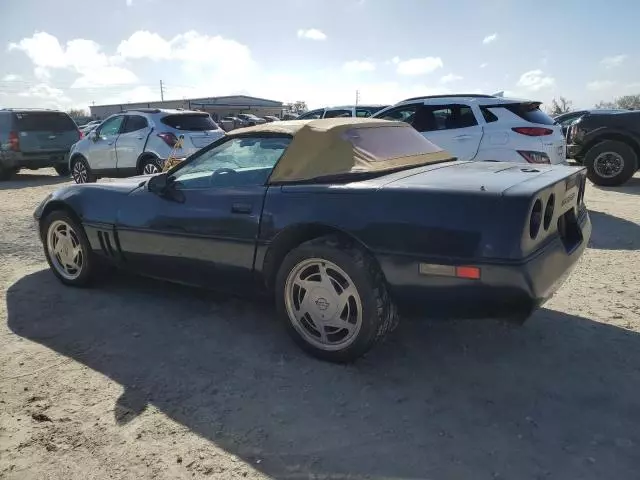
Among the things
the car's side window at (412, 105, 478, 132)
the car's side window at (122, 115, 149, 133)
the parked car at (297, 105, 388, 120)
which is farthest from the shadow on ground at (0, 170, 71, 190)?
the car's side window at (412, 105, 478, 132)

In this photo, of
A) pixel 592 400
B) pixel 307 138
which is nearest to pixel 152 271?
pixel 307 138

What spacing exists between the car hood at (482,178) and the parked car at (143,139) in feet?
21.0

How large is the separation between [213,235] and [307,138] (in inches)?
34.1

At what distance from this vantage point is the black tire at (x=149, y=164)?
29.6 feet

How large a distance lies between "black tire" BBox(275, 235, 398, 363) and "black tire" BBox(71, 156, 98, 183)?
897cm

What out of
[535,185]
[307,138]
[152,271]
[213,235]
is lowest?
[152,271]

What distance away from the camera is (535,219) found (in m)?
2.46

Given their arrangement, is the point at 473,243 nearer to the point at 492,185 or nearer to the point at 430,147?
the point at 492,185

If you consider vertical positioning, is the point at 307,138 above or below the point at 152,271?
above

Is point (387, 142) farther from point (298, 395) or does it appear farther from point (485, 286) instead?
point (298, 395)

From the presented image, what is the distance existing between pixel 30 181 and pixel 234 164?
11202 millimetres

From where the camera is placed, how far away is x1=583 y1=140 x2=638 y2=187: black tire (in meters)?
8.99

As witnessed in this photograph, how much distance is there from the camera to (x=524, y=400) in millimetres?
2523

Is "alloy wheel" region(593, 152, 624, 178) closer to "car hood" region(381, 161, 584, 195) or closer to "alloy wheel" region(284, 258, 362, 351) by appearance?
"car hood" region(381, 161, 584, 195)
